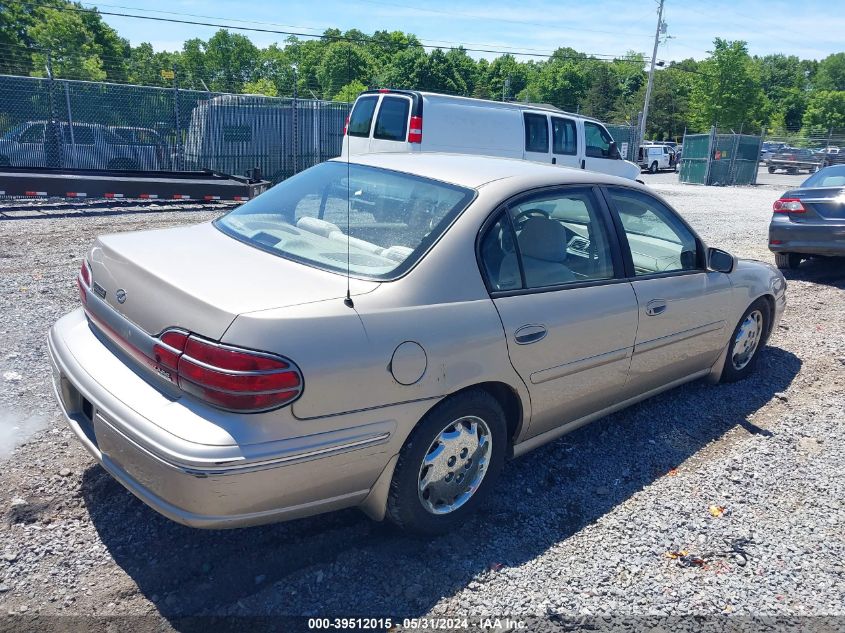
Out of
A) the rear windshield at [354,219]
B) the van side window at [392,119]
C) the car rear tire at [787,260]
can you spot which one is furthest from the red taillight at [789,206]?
the rear windshield at [354,219]

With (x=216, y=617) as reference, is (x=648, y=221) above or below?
above

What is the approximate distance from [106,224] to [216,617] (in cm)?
955

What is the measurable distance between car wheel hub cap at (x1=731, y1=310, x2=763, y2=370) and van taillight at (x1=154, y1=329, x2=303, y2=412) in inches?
149

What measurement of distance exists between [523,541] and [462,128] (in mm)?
10042

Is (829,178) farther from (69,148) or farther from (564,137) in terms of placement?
(69,148)

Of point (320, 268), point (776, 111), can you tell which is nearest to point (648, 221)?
point (320, 268)

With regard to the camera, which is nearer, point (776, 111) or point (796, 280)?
point (796, 280)

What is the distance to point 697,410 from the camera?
15.3 ft

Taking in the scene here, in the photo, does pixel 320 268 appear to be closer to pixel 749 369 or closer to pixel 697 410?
pixel 697 410

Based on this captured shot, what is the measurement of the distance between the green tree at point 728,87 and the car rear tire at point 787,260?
39.6 m

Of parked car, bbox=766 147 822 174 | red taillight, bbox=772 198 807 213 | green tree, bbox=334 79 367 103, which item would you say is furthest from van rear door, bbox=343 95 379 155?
parked car, bbox=766 147 822 174

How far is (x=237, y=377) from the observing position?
2320 mm

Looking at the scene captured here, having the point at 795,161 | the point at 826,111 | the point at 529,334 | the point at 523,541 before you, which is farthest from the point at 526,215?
the point at 826,111

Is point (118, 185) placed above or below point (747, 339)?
above
